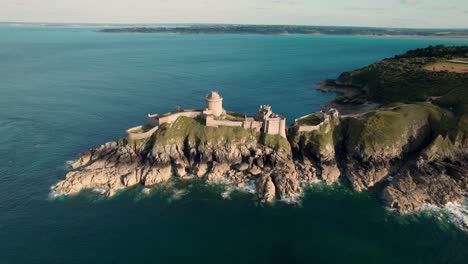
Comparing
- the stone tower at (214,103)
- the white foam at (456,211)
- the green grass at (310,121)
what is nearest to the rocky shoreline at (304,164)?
the white foam at (456,211)

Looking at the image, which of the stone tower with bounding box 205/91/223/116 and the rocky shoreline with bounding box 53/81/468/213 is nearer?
the rocky shoreline with bounding box 53/81/468/213

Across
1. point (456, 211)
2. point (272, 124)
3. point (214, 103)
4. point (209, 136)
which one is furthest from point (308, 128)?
point (456, 211)

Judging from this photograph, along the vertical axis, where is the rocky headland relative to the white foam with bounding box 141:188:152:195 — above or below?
above

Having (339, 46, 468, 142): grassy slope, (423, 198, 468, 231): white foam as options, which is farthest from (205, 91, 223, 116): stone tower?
(423, 198, 468, 231): white foam

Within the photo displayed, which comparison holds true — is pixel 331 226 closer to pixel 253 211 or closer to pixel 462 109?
pixel 253 211

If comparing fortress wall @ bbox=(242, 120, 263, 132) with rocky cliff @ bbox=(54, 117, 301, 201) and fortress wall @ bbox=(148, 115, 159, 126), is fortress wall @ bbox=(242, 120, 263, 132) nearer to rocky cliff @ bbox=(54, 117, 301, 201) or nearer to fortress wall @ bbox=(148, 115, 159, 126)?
rocky cliff @ bbox=(54, 117, 301, 201)

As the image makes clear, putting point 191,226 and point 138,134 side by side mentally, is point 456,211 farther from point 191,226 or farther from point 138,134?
point 138,134

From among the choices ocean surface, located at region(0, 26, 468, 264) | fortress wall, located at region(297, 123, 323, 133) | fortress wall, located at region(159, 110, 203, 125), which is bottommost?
ocean surface, located at region(0, 26, 468, 264)

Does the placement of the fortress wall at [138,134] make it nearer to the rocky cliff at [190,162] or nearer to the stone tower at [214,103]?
the rocky cliff at [190,162]
